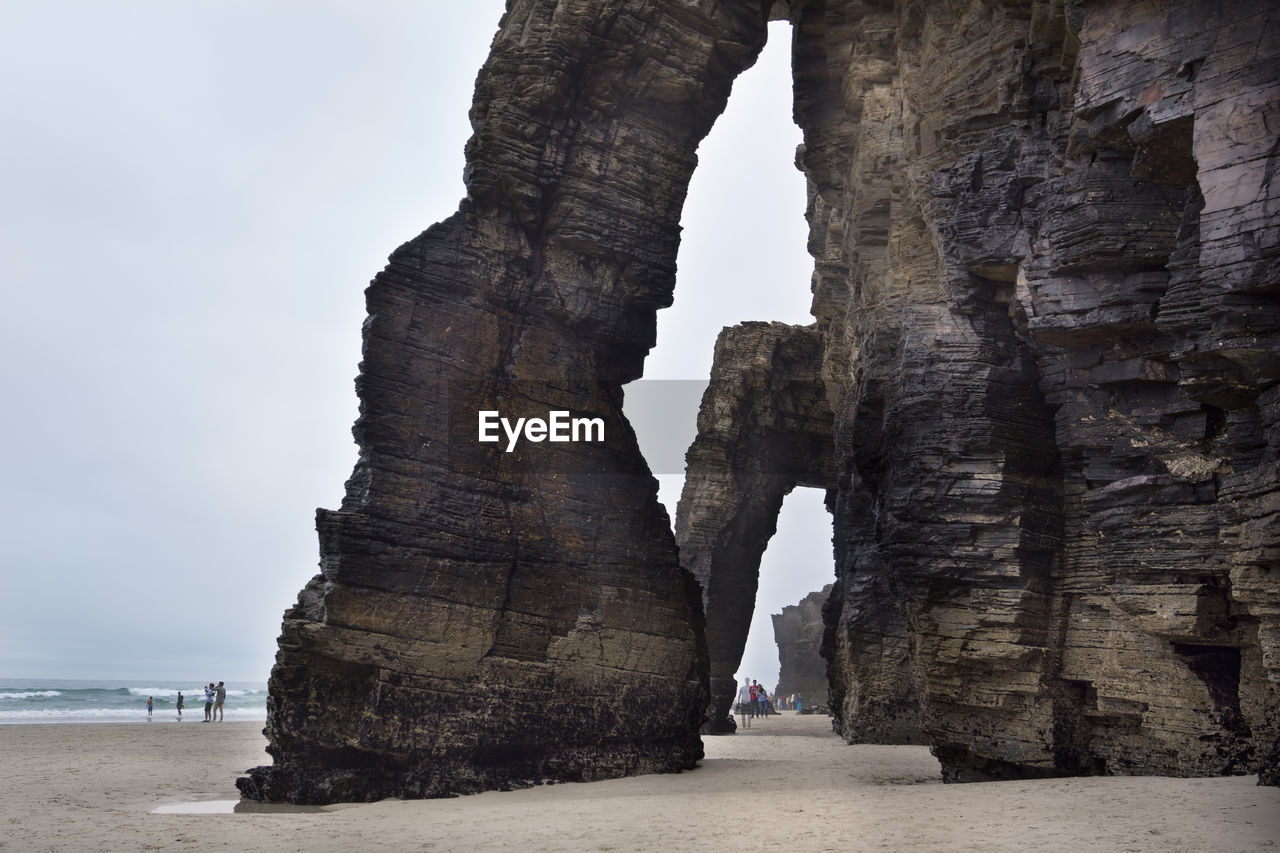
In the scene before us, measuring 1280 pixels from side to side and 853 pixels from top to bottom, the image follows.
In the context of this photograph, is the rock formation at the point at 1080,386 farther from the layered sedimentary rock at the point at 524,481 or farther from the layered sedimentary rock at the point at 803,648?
the layered sedimentary rock at the point at 803,648

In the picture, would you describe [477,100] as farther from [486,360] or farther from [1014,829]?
[1014,829]

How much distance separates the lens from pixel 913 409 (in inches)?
625

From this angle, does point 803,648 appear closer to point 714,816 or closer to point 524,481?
point 524,481

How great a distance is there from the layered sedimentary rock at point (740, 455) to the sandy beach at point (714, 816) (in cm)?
1434

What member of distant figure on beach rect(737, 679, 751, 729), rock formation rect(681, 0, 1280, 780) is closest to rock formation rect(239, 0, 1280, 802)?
rock formation rect(681, 0, 1280, 780)

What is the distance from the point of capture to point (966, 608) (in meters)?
15.1

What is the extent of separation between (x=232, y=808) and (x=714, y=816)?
683cm

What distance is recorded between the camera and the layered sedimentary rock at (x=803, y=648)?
1939 inches

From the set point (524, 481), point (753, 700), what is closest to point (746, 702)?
point (753, 700)

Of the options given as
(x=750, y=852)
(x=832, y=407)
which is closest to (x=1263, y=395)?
(x=750, y=852)

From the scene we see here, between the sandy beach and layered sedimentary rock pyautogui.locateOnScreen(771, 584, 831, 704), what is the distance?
31.6 m

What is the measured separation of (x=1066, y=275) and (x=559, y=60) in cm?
900

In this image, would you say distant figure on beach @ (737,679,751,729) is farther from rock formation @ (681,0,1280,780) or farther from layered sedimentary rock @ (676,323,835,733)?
rock formation @ (681,0,1280,780)

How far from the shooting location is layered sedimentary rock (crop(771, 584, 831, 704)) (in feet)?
162
